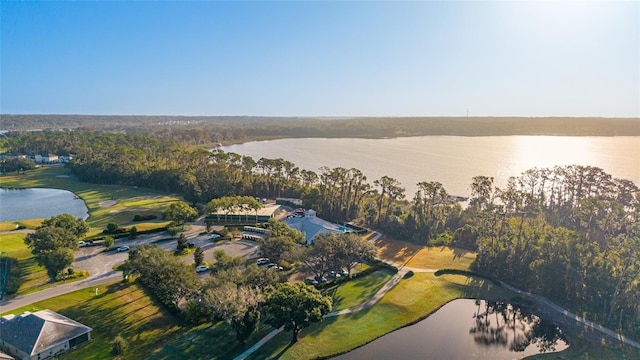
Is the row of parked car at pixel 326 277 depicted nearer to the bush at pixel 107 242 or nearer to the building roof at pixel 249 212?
the building roof at pixel 249 212

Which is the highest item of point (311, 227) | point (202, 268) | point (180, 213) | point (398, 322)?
point (180, 213)

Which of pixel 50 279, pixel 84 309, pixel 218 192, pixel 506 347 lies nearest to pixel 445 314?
pixel 506 347

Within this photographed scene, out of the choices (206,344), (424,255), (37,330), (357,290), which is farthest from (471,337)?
(37,330)

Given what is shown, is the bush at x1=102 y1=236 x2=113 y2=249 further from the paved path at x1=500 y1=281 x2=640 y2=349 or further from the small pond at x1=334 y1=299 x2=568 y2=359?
the paved path at x1=500 y1=281 x2=640 y2=349

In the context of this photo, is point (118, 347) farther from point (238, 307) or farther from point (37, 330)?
point (238, 307)

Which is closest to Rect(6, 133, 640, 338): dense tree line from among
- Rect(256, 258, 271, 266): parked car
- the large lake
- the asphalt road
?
the asphalt road

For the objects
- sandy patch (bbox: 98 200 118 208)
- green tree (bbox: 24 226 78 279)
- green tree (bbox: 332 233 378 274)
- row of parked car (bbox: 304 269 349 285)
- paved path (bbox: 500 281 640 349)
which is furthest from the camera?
sandy patch (bbox: 98 200 118 208)

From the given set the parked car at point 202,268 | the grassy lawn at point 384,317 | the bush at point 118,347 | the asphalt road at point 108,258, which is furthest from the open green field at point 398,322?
the asphalt road at point 108,258
